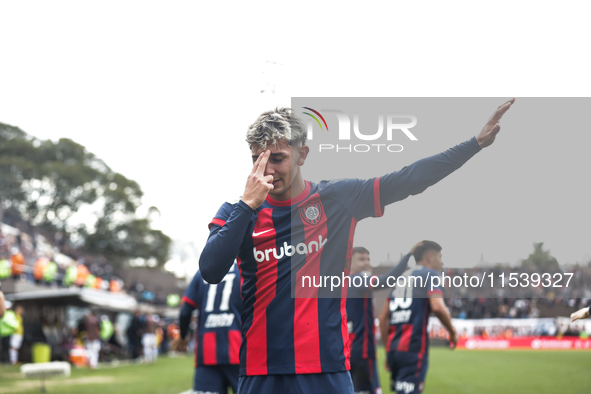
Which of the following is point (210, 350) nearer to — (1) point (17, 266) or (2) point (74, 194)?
(1) point (17, 266)

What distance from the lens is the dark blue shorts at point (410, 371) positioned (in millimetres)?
6750

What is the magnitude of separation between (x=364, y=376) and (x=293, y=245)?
4853mm

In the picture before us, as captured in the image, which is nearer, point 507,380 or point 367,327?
point 367,327

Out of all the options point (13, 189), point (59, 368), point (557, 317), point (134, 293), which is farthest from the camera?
point (13, 189)

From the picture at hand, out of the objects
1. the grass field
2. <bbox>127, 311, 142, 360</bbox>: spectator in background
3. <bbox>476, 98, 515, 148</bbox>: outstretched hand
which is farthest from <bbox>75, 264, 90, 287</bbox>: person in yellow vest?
<bbox>476, 98, 515, 148</bbox>: outstretched hand

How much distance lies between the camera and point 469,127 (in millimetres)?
3354

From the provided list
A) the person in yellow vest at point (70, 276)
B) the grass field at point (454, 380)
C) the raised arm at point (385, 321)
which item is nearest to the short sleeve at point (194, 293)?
the raised arm at point (385, 321)

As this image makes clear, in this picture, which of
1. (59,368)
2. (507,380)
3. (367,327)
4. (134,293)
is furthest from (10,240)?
(367,327)

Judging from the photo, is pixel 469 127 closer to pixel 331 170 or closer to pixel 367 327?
pixel 331 170

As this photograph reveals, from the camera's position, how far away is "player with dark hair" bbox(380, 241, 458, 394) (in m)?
6.66

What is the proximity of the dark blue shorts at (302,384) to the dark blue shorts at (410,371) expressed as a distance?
3.98 m

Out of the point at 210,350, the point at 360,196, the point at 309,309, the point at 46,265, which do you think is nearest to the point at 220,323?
the point at 210,350

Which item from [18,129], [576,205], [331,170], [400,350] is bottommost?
[400,350]

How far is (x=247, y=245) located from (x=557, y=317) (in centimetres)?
2861
